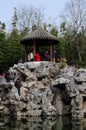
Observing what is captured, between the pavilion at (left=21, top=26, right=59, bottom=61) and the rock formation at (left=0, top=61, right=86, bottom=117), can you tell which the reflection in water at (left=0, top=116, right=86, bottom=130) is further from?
the pavilion at (left=21, top=26, right=59, bottom=61)

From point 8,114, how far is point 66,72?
4.40m

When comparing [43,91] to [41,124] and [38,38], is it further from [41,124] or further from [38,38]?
[41,124]

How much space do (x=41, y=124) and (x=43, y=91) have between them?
438cm

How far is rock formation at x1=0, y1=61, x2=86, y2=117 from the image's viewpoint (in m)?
19.9

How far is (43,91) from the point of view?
68.3 feet

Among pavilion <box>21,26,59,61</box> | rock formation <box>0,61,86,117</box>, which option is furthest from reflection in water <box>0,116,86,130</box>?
pavilion <box>21,26,59,61</box>

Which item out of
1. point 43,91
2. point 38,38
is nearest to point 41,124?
point 43,91

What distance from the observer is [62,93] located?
21.0 m

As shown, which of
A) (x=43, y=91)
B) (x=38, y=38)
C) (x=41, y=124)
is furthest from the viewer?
(x=38, y=38)

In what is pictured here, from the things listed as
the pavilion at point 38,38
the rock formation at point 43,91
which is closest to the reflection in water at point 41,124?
the rock formation at point 43,91

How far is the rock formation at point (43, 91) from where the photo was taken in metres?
19.9

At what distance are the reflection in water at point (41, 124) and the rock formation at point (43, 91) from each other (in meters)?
1.10

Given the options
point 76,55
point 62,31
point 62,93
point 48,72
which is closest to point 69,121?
point 62,93

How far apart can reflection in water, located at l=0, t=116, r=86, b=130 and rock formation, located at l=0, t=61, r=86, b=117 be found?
1100mm
